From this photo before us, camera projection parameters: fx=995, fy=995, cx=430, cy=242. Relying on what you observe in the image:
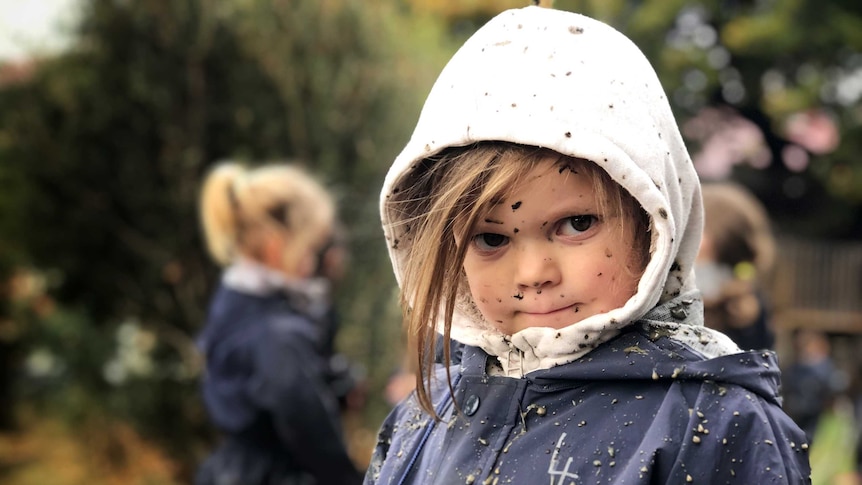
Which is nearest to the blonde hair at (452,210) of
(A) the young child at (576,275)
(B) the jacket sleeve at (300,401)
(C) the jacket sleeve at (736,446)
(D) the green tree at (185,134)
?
(A) the young child at (576,275)

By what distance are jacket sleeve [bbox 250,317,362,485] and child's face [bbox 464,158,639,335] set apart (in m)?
2.71

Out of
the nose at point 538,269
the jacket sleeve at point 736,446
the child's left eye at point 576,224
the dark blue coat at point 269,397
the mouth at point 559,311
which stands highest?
the child's left eye at point 576,224

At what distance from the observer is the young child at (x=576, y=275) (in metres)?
1.42

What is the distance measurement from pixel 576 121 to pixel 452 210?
24cm

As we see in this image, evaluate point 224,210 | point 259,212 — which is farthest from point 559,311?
point 224,210

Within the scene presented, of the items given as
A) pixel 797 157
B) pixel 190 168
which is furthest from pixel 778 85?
pixel 190 168

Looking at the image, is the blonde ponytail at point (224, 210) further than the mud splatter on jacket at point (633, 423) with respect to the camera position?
Yes

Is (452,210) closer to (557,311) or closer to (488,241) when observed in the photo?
(488,241)

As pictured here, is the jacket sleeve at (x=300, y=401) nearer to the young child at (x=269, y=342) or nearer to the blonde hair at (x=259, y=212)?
the young child at (x=269, y=342)

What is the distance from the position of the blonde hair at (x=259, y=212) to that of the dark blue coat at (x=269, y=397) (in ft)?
0.89

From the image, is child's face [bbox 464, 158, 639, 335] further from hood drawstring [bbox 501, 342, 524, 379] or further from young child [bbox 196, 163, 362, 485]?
young child [bbox 196, 163, 362, 485]

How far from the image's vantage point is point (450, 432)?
5.48ft

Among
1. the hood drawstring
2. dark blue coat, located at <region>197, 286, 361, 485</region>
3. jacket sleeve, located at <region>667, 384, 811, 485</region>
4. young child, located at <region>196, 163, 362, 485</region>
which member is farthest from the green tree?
jacket sleeve, located at <region>667, 384, 811, 485</region>

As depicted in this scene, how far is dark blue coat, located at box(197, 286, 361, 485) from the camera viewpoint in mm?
4137
